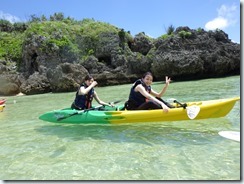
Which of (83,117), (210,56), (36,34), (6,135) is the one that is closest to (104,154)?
(83,117)

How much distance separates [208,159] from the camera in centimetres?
316

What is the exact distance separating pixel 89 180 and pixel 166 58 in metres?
18.1

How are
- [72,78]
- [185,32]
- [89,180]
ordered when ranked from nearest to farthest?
[89,180]
[72,78]
[185,32]

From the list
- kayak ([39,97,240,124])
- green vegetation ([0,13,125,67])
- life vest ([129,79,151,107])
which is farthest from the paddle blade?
green vegetation ([0,13,125,67])

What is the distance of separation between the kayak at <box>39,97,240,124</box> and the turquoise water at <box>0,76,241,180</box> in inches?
7.2

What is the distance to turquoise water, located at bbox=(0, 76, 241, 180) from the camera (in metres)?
2.94

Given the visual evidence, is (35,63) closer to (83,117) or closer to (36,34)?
(36,34)

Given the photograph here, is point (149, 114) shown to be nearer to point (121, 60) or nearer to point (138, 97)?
point (138, 97)

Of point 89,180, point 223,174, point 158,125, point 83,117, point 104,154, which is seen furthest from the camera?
point 83,117

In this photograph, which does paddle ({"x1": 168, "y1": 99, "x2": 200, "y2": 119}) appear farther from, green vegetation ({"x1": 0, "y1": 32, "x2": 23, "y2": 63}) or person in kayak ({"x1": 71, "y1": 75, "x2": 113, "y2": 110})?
green vegetation ({"x1": 0, "y1": 32, "x2": 23, "y2": 63})

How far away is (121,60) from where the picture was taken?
2317 centimetres

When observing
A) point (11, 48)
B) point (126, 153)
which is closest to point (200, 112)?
point (126, 153)

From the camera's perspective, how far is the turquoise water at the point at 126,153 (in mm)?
2941

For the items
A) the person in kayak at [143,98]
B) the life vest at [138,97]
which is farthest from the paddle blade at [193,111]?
the life vest at [138,97]
